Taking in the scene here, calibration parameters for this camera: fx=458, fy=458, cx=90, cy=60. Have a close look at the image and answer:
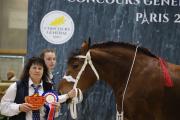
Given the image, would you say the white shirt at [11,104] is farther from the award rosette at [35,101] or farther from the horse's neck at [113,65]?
the horse's neck at [113,65]

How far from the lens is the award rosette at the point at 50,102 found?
4137 millimetres

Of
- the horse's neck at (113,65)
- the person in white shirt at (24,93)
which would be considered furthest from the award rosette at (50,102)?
Answer: the horse's neck at (113,65)

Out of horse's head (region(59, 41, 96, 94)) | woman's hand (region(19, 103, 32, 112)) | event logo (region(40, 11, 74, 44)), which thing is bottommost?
woman's hand (region(19, 103, 32, 112))

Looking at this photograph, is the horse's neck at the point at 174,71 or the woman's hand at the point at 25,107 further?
the horse's neck at the point at 174,71

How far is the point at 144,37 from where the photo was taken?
21.1ft

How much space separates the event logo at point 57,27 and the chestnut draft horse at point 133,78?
1.44m

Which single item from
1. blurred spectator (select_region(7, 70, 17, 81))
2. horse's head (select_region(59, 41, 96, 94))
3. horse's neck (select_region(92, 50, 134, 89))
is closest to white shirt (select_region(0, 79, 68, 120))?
horse's head (select_region(59, 41, 96, 94))

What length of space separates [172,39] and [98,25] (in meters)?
1.07

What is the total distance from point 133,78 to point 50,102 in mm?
1015

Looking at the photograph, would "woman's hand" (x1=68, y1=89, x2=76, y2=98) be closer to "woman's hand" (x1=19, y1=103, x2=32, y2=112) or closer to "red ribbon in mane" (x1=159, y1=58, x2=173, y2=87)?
"woman's hand" (x1=19, y1=103, x2=32, y2=112)

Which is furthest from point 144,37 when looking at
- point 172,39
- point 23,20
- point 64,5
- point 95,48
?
point 23,20

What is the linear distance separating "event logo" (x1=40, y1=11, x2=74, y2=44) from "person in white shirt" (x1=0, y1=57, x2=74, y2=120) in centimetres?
222

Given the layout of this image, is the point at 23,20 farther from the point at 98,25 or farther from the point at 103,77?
the point at 103,77

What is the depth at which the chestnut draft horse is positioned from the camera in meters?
4.67
